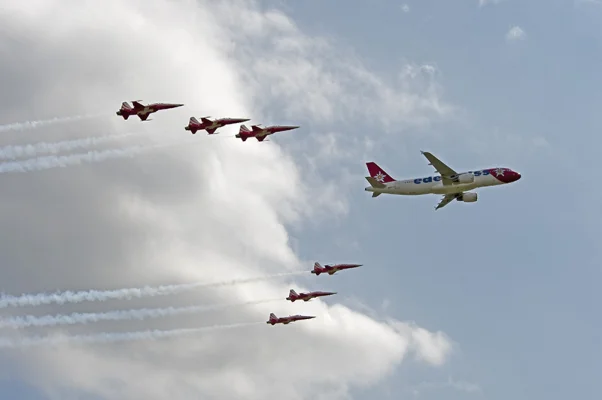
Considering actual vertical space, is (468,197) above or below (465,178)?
below

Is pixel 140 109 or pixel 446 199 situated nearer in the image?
pixel 140 109

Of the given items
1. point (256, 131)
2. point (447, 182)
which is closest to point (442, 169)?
point (447, 182)

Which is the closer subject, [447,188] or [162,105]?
[162,105]

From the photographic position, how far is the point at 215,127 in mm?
137000

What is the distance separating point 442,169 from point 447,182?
2511 mm

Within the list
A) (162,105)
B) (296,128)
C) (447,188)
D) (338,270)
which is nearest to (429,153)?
(447,188)

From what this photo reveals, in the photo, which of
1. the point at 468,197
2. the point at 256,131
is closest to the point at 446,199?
the point at 468,197

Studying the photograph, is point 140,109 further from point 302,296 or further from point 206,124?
point 302,296

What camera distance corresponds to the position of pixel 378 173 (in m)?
183

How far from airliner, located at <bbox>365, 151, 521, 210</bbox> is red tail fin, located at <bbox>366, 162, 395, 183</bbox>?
328 cm

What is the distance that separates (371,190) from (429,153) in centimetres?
1399

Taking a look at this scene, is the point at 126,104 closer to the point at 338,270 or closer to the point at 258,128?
the point at 258,128

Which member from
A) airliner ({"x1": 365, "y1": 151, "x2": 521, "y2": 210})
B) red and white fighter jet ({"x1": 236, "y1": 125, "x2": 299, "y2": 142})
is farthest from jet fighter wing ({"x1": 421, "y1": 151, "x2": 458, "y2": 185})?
red and white fighter jet ({"x1": 236, "y1": 125, "x2": 299, "y2": 142})

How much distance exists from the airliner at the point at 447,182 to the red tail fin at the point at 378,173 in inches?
129
